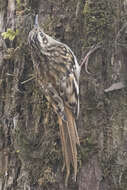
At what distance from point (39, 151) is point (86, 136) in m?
0.32

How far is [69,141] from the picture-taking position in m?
1.71

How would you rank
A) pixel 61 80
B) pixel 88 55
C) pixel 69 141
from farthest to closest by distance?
pixel 61 80, pixel 88 55, pixel 69 141

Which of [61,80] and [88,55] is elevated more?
[88,55]

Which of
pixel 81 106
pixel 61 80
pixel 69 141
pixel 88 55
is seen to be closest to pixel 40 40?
pixel 61 80

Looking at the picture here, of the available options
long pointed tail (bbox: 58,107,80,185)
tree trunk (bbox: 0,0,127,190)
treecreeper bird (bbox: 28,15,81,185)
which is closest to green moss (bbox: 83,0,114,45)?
tree trunk (bbox: 0,0,127,190)

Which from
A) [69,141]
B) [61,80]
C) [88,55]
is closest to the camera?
[69,141]

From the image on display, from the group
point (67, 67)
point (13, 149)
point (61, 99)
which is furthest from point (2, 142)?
point (67, 67)

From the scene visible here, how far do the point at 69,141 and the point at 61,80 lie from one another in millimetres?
526

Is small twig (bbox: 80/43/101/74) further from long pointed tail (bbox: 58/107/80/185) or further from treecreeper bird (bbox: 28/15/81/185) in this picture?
long pointed tail (bbox: 58/107/80/185)

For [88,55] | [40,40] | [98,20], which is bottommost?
[88,55]

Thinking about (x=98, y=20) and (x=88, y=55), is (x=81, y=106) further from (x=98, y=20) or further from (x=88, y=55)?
(x=98, y=20)

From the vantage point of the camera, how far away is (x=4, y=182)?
186cm

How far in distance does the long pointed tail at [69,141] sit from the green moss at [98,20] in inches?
22.6

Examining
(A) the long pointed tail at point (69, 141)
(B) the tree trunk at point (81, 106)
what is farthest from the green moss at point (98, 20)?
(A) the long pointed tail at point (69, 141)
